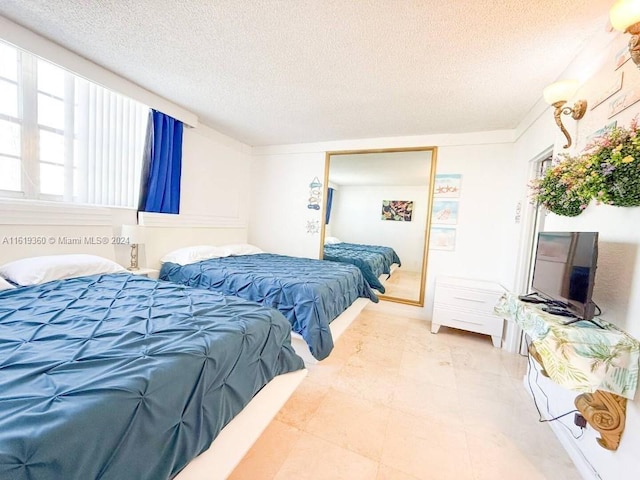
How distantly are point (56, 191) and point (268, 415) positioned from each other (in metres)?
2.56

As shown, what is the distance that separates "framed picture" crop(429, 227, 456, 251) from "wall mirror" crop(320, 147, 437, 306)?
0.08m

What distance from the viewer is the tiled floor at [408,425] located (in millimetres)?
1440

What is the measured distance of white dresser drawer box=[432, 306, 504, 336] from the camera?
9.78 ft

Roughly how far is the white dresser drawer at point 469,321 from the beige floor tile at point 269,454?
224cm

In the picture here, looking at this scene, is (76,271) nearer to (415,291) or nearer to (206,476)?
(206,476)

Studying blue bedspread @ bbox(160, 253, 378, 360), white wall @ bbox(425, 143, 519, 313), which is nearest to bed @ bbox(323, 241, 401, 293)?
blue bedspread @ bbox(160, 253, 378, 360)

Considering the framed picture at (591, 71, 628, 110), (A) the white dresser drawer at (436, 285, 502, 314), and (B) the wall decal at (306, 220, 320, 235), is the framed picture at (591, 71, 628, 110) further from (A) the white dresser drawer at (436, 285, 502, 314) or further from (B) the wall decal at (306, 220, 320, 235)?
(B) the wall decal at (306, 220, 320, 235)

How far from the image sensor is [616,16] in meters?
1.15

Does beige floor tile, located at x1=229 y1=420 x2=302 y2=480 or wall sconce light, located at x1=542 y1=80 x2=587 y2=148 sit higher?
wall sconce light, located at x1=542 y1=80 x2=587 y2=148

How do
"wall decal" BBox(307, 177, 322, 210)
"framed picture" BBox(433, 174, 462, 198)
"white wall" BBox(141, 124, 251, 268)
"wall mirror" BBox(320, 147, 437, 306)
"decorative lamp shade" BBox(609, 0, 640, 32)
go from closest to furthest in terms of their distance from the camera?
1. "decorative lamp shade" BBox(609, 0, 640, 32)
2. "white wall" BBox(141, 124, 251, 268)
3. "framed picture" BBox(433, 174, 462, 198)
4. "wall mirror" BBox(320, 147, 437, 306)
5. "wall decal" BBox(307, 177, 322, 210)

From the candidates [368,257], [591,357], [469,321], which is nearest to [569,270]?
[591,357]

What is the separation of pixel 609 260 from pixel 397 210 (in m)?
2.73

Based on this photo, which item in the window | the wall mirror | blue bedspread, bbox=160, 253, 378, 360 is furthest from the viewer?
the wall mirror

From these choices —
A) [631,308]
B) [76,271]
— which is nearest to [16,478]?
[76,271]
